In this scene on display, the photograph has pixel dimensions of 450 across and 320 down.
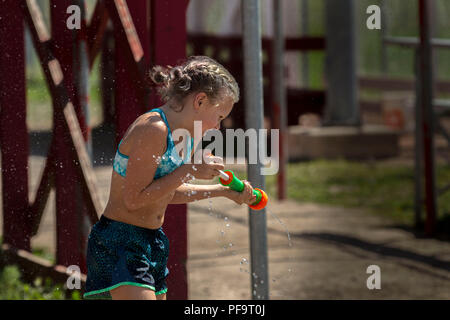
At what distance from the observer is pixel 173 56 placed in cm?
379

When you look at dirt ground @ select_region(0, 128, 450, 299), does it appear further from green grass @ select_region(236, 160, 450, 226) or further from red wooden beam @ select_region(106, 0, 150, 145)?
red wooden beam @ select_region(106, 0, 150, 145)

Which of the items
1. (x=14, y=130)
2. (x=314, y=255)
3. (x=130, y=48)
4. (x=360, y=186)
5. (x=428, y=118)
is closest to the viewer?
(x=130, y=48)

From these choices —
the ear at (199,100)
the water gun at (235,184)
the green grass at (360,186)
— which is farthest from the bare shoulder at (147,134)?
the green grass at (360,186)

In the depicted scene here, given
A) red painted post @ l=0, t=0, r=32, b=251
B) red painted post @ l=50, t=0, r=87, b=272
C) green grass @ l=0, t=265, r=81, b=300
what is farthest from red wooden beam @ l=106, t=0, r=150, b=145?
red painted post @ l=0, t=0, r=32, b=251

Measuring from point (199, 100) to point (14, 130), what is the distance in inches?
101

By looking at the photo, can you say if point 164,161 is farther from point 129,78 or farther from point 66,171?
point 66,171

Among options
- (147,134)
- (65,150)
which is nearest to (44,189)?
(65,150)

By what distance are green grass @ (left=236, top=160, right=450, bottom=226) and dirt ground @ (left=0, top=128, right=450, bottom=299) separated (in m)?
0.34

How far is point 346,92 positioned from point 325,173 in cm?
259

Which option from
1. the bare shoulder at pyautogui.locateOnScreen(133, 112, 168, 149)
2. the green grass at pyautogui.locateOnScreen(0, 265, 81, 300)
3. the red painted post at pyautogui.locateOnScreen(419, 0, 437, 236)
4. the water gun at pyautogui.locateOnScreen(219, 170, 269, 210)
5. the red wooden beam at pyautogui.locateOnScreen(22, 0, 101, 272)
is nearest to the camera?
the bare shoulder at pyautogui.locateOnScreen(133, 112, 168, 149)

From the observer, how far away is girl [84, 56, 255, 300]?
105 inches
